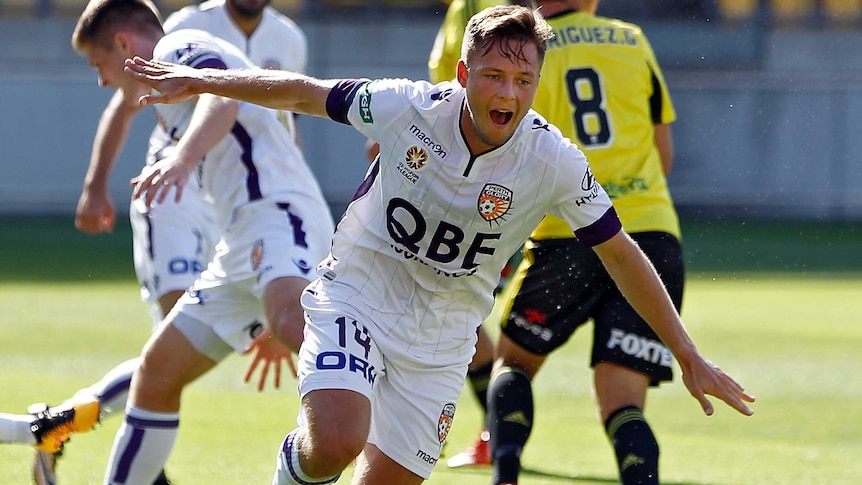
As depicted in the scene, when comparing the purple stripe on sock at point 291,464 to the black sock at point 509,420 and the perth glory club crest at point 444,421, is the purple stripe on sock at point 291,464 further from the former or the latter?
the black sock at point 509,420

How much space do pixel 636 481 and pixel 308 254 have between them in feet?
5.07

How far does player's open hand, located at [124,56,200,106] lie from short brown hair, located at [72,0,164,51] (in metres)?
1.33

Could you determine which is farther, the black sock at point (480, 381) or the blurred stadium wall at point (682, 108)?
the blurred stadium wall at point (682, 108)

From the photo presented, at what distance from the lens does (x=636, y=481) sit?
16.7 feet

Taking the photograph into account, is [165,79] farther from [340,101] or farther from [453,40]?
[453,40]

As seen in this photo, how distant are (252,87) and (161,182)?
550mm

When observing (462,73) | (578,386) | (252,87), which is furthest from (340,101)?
(578,386)

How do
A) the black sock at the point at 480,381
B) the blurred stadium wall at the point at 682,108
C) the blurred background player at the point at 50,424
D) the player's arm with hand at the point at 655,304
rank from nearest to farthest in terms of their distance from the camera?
the player's arm with hand at the point at 655,304 < the blurred background player at the point at 50,424 < the black sock at the point at 480,381 < the blurred stadium wall at the point at 682,108

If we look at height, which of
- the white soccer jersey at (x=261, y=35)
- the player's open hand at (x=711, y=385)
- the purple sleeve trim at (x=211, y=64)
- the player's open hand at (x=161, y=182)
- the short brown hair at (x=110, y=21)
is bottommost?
the player's open hand at (x=711, y=385)

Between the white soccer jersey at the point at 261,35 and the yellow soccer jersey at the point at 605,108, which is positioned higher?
the white soccer jersey at the point at 261,35

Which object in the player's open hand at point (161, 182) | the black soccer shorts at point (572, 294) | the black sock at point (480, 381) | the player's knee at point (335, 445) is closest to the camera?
the player's knee at point (335, 445)

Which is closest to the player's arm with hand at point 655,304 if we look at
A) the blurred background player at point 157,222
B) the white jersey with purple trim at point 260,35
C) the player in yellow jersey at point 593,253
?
the player in yellow jersey at point 593,253

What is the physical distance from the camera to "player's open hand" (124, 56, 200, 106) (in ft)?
15.1

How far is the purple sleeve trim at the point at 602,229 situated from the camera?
443 centimetres
